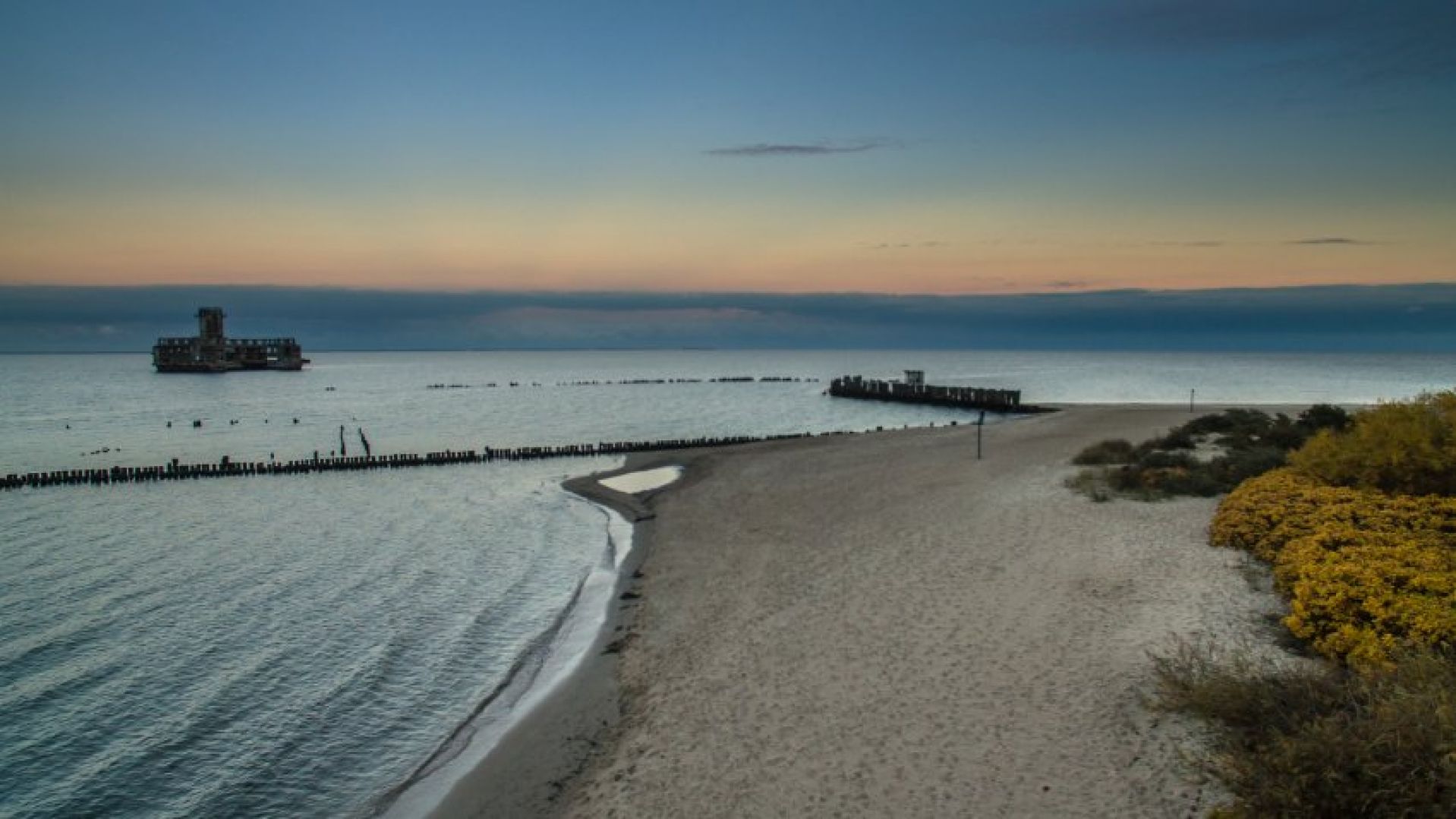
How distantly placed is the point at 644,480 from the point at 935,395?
5010 cm

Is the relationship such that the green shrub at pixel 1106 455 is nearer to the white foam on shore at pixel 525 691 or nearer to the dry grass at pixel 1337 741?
the white foam on shore at pixel 525 691

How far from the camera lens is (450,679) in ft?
49.1

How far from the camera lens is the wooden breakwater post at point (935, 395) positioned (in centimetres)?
6806

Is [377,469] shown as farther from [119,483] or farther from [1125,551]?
[1125,551]

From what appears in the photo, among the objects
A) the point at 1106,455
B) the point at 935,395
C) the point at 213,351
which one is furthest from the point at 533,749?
the point at 213,351

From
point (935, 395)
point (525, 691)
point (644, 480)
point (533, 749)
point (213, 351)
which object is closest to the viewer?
point (533, 749)

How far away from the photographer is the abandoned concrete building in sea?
158 m

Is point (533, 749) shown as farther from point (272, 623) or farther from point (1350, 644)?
point (1350, 644)

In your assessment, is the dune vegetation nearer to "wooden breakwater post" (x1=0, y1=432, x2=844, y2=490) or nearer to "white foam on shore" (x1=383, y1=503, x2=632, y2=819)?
"white foam on shore" (x1=383, y1=503, x2=632, y2=819)

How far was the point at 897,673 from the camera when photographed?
12141 mm

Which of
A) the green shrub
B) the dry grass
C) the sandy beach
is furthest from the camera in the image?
the green shrub

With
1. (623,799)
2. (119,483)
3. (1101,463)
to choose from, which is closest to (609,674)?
(623,799)

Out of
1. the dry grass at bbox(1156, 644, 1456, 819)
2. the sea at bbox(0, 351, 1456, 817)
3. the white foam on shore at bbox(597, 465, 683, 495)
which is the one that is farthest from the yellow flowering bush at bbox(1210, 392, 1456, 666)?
the white foam on shore at bbox(597, 465, 683, 495)

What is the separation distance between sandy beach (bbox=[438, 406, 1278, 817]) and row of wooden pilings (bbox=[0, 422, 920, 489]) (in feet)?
76.9
